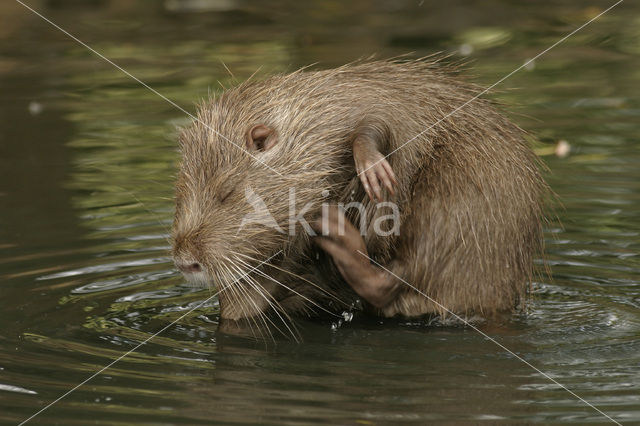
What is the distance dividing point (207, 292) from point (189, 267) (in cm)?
130

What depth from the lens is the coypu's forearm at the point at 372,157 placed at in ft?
20.0

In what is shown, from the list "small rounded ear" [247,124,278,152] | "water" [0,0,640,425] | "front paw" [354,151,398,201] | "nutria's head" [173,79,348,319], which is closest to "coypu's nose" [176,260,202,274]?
"nutria's head" [173,79,348,319]

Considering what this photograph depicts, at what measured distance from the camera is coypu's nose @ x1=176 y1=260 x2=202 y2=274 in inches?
241

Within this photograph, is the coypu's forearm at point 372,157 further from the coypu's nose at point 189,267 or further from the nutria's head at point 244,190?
the coypu's nose at point 189,267

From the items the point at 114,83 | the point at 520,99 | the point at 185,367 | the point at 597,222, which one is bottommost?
the point at 185,367

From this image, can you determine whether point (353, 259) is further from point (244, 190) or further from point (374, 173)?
point (244, 190)

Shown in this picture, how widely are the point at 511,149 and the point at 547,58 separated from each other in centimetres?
747

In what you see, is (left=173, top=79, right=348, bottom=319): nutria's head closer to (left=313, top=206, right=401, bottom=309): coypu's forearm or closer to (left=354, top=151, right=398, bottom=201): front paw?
(left=313, top=206, right=401, bottom=309): coypu's forearm

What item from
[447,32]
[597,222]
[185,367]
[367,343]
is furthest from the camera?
[447,32]

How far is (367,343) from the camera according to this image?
6.25m

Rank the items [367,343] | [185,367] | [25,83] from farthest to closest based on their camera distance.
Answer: [25,83] < [367,343] < [185,367]

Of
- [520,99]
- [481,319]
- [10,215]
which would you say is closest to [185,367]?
[481,319]

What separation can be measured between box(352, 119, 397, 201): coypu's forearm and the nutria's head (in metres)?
0.23

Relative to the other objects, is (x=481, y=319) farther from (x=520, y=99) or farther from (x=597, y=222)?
(x=520, y=99)
